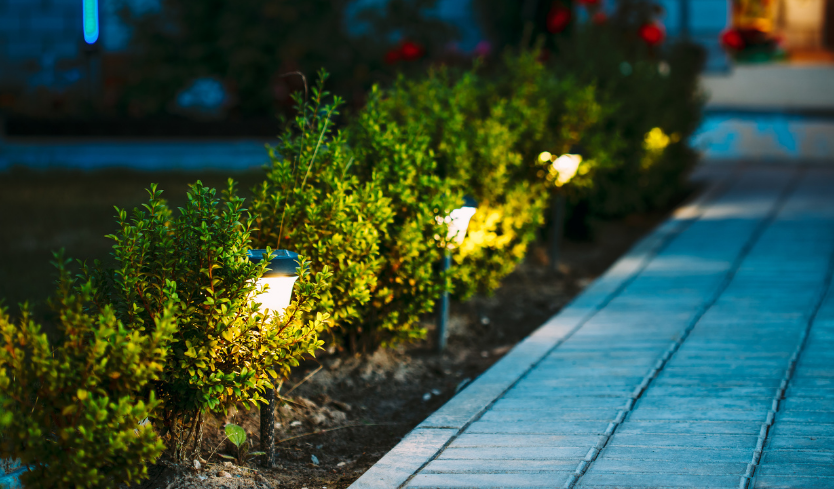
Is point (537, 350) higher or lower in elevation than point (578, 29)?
lower

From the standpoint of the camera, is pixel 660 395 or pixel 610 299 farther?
pixel 610 299

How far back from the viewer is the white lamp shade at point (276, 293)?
3785 mm

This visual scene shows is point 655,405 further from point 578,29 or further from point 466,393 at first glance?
point 578,29

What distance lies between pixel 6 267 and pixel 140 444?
581 cm

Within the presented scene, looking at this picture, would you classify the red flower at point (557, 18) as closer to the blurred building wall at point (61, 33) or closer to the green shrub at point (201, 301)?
the blurred building wall at point (61, 33)

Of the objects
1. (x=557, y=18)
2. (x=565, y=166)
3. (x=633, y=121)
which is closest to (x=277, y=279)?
(x=565, y=166)

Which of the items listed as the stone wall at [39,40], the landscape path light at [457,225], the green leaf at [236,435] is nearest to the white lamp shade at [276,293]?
the green leaf at [236,435]

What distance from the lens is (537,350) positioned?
5.47m

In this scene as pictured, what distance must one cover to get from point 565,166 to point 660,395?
10.9ft

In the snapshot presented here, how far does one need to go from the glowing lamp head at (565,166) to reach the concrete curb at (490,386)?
86 cm

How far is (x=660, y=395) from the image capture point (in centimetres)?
453

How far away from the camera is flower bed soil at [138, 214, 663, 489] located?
3998mm

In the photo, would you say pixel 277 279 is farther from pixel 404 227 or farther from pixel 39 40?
pixel 39 40

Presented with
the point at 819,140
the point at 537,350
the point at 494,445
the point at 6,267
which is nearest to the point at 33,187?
the point at 6,267
